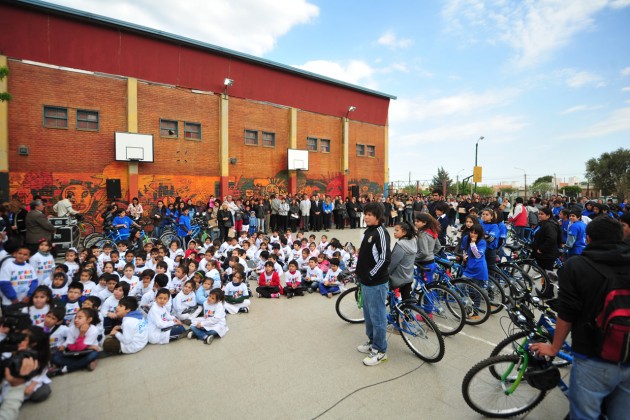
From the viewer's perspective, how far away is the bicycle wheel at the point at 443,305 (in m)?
5.04

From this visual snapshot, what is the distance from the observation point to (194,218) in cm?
1259

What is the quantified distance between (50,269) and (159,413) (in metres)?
4.54

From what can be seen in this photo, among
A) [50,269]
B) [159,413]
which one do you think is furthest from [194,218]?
[159,413]

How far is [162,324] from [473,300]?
5021mm

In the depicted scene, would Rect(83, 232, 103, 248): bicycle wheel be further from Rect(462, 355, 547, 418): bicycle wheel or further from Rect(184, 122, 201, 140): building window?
Rect(462, 355, 547, 418): bicycle wheel

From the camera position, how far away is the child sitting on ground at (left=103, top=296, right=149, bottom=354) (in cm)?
448

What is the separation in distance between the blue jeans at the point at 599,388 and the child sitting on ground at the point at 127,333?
5016 millimetres

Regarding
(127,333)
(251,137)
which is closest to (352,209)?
(251,137)

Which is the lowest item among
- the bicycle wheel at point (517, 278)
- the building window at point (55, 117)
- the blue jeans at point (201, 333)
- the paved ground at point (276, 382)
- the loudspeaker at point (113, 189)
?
the paved ground at point (276, 382)

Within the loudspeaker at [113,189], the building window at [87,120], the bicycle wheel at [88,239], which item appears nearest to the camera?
the bicycle wheel at [88,239]

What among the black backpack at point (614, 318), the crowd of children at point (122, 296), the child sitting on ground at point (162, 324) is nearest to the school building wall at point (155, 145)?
the crowd of children at point (122, 296)

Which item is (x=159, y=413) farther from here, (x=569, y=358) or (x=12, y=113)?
(x=12, y=113)

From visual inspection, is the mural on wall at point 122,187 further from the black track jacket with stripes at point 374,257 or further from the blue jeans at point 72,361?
the black track jacket with stripes at point 374,257

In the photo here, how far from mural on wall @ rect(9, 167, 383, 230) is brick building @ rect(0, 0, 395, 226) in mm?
49
